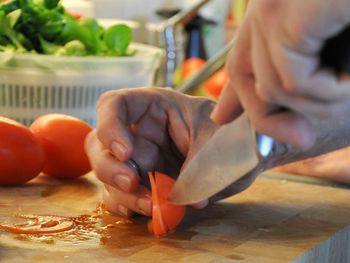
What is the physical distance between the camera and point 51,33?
1486mm

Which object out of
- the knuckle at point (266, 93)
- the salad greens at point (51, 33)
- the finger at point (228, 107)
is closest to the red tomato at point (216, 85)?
the salad greens at point (51, 33)

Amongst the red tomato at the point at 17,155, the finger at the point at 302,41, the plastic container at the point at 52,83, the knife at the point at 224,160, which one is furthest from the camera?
the plastic container at the point at 52,83

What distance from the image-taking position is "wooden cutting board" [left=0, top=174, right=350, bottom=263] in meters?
0.88

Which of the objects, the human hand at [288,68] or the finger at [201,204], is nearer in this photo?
the human hand at [288,68]

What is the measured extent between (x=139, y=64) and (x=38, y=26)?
0.62ft

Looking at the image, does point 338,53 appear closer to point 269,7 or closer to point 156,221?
point 269,7

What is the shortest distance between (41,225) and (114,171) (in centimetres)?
11

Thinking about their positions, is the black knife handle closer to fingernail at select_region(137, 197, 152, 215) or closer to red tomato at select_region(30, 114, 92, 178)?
fingernail at select_region(137, 197, 152, 215)

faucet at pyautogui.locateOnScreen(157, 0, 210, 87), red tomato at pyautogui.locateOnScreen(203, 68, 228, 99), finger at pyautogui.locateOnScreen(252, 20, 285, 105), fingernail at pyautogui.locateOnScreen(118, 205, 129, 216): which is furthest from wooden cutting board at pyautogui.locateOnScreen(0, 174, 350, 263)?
red tomato at pyautogui.locateOnScreen(203, 68, 228, 99)

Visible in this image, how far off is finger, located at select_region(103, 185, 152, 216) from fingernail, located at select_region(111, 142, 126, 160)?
0.15 ft

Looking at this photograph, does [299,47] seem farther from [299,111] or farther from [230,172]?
[230,172]

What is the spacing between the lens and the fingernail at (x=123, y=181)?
100cm

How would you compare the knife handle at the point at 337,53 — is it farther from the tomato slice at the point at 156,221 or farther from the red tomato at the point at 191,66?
the red tomato at the point at 191,66

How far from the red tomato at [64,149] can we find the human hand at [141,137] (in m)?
0.14
